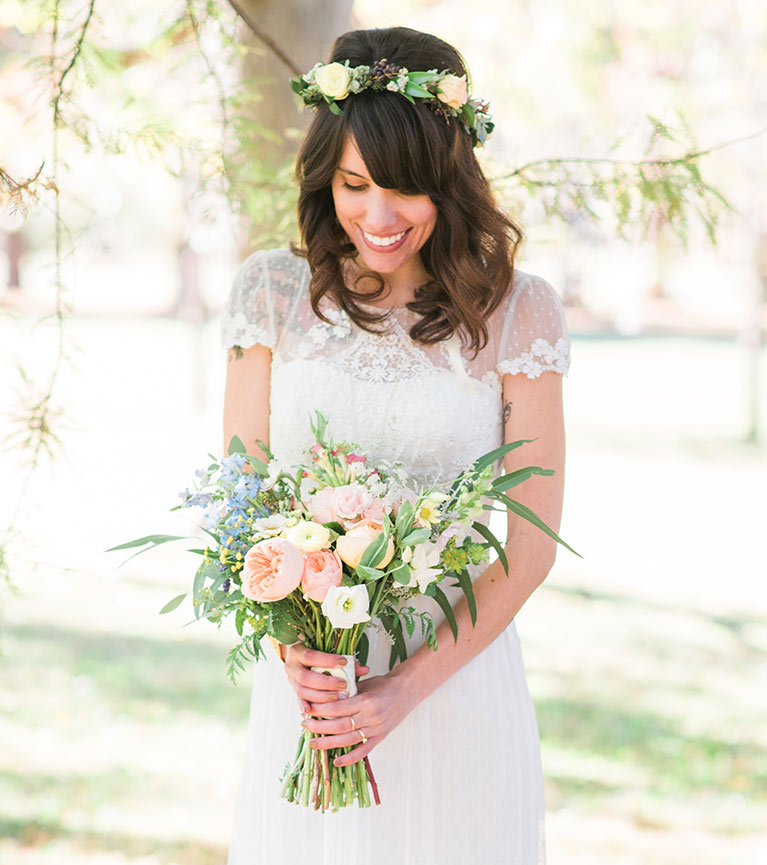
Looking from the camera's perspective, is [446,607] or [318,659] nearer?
[318,659]

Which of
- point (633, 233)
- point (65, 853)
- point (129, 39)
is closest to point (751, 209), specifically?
point (129, 39)

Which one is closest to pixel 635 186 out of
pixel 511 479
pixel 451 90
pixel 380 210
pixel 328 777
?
pixel 451 90

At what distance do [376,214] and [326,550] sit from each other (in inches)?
28.8

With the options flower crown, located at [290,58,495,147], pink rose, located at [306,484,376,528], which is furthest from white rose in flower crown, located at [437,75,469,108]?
pink rose, located at [306,484,376,528]

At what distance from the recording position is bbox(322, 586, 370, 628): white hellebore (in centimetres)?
168

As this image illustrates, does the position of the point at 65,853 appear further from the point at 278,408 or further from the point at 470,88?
the point at 470,88

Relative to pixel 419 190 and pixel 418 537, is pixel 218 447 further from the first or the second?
pixel 418 537

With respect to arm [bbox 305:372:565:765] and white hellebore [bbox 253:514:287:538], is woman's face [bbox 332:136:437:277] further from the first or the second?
white hellebore [bbox 253:514:287:538]

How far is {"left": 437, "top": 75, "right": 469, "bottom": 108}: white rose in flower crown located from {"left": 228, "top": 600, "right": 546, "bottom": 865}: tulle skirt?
1129 millimetres

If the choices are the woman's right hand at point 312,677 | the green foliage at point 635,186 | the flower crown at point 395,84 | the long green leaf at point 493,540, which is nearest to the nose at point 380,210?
the flower crown at point 395,84

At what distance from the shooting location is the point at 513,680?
2338mm

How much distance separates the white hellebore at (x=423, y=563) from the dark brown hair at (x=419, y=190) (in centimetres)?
67

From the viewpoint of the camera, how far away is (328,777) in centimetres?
187

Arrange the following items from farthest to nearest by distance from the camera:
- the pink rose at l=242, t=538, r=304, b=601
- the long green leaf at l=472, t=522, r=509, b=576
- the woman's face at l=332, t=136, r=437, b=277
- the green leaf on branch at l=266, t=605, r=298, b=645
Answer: the woman's face at l=332, t=136, r=437, b=277 → the long green leaf at l=472, t=522, r=509, b=576 → the green leaf on branch at l=266, t=605, r=298, b=645 → the pink rose at l=242, t=538, r=304, b=601
